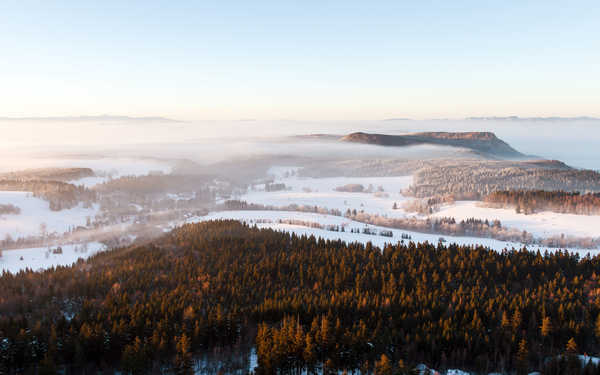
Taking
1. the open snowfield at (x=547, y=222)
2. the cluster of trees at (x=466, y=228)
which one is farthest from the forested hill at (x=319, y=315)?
the open snowfield at (x=547, y=222)

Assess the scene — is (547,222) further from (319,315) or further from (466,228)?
(319,315)

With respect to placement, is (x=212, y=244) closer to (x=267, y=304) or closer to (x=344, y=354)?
(x=267, y=304)

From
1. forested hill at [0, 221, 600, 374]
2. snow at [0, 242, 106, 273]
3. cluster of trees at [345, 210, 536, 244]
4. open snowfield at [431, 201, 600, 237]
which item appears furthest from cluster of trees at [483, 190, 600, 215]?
snow at [0, 242, 106, 273]

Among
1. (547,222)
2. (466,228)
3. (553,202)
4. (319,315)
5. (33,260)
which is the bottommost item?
(33,260)

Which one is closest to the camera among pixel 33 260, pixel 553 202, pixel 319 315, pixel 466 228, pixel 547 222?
pixel 319 315

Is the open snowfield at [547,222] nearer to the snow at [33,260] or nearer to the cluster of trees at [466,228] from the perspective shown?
the cluster of trees at [466,228]

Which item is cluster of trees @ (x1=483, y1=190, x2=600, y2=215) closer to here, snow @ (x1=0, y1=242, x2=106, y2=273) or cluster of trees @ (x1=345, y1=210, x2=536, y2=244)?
cluster of trees @ (x1=345, y1=210, x2=536, y2=244)

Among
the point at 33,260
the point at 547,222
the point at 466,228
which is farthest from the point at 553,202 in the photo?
the point at 33,260
